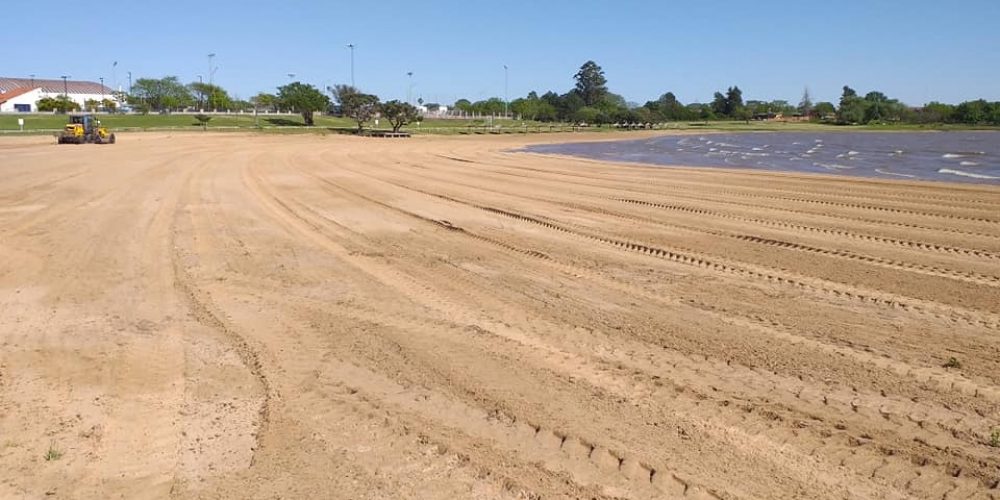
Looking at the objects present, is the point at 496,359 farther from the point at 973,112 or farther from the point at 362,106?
the point at 973,112

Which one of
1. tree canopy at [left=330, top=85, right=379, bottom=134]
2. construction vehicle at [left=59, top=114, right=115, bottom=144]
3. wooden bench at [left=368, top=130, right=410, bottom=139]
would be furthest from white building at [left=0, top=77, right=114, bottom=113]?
construction vehicle at [left=59, top=114, right=115, bottom=144]

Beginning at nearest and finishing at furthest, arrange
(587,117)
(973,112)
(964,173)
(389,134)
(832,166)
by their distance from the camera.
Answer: (964,173), (832,166), (389,134), (587,117), (973,112)

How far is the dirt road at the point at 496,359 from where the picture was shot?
451 centimetres

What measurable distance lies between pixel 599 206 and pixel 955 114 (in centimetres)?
18341

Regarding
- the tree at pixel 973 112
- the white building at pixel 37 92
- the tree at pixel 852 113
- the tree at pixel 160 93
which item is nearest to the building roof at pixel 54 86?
the white building at pixel 37 92

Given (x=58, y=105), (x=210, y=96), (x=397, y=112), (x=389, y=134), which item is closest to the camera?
(x=389, y=134)

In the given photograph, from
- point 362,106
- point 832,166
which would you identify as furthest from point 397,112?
point 832,166

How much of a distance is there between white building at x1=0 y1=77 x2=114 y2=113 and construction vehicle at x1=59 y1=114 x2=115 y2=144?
304 ft

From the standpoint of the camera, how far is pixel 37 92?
143 meters

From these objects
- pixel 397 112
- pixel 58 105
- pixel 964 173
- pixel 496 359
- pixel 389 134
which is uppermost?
pixel 58 105

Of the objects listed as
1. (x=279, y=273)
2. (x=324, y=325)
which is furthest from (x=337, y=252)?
(x=324, y=325)

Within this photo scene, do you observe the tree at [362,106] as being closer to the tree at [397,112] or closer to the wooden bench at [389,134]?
the tree at [397,112]

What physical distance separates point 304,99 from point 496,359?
9029 cm

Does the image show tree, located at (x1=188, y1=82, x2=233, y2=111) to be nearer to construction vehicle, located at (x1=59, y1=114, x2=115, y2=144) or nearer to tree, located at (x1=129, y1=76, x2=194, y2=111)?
tree, located at (x1=129, y1=76, x2=194, y2=111)
